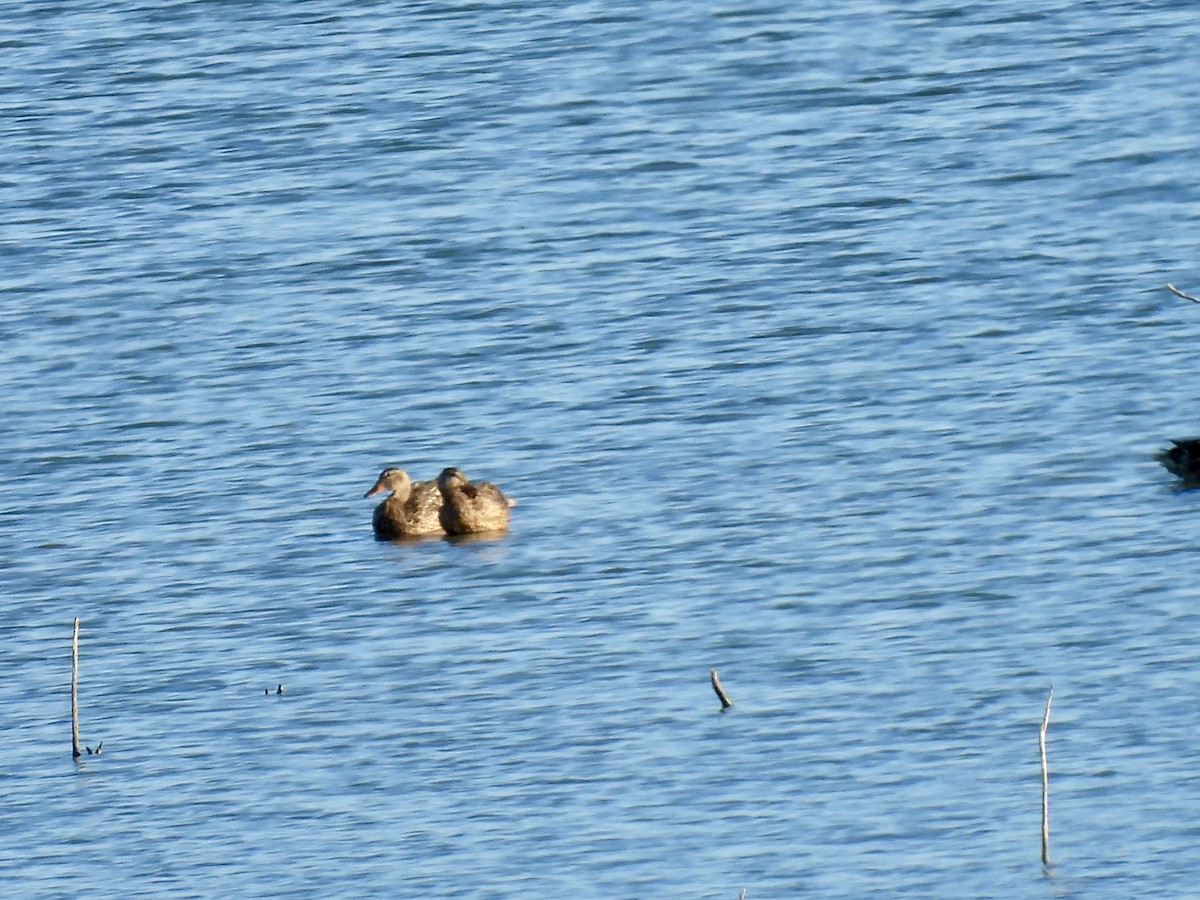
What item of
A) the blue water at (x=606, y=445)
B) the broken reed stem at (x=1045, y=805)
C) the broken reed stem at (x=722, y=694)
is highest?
the broken reed stem at (x=1045, y=805)

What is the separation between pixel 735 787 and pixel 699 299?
867cm

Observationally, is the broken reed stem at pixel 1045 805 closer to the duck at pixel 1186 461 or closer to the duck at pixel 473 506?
the duck at pixel 1186 461

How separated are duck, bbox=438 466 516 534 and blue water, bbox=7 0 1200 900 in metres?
0.18

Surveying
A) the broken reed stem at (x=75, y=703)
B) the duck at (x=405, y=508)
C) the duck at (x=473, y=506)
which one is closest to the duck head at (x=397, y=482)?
the duck at (x=405, y=508)

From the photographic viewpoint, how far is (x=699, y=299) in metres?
20.0

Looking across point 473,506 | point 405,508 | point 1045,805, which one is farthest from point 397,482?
point 1045,805

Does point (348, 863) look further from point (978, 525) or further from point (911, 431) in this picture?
point (911, 431)

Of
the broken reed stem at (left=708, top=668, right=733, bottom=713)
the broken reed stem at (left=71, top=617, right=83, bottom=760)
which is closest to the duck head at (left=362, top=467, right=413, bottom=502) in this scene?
the broken reed stem at (left=71, top=617, right=83, bottom=760)

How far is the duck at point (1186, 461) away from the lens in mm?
15203

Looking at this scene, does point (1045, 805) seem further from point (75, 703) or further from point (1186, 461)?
point (1186, 461)

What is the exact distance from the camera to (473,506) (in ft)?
51.4

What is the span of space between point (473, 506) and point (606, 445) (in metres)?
1.51

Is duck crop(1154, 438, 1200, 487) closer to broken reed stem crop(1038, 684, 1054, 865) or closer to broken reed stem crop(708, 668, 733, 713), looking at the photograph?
broken reed stem crop(708, 668, 733, 713)

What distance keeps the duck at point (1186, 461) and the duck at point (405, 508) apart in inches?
155
